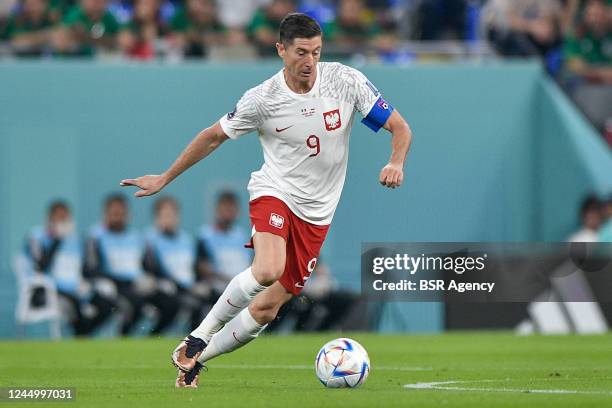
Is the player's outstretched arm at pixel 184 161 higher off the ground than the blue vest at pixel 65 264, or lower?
higher

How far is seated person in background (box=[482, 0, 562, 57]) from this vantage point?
69.8 ft

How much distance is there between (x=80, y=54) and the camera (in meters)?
20.9

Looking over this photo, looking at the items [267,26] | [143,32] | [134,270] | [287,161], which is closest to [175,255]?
[134,270]

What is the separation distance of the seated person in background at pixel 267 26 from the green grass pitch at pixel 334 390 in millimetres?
4812

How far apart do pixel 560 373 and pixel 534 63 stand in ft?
35.4

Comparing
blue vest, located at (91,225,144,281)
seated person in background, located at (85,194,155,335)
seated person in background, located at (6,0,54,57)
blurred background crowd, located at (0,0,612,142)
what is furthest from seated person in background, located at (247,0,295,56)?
blue vest, located at (91,225,144,281)

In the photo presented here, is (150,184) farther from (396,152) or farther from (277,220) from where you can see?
(396,152)

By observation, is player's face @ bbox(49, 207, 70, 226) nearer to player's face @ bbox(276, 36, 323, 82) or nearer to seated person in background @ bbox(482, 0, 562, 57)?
seated person in background @ bbox(482, 0, 562, 57)

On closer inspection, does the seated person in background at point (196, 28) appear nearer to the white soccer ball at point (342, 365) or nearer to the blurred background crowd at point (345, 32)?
the blurred background crowd at point (345, 32)

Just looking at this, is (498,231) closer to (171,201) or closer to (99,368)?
(171,201)

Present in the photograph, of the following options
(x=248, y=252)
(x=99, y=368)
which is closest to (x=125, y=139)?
(x=248, y=252)

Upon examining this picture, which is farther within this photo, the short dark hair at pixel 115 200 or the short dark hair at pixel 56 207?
the short dark hair at pixel 56 207

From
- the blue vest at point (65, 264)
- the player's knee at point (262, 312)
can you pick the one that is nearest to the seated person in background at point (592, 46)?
the blue vest at point (65, 264)

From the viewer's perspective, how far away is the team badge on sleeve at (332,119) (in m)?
9.78
